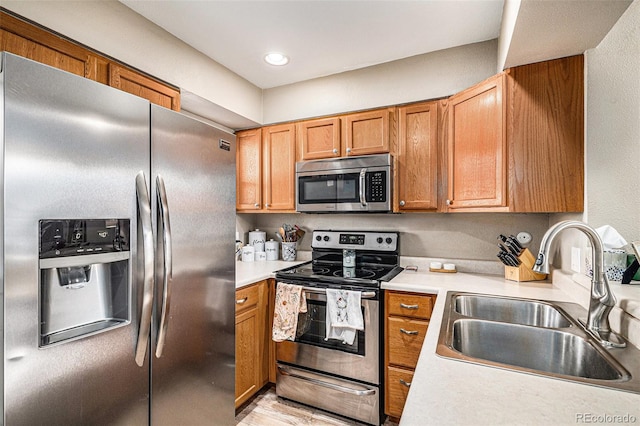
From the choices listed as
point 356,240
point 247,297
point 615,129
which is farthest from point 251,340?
point 615,129

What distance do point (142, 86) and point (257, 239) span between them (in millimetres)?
1653

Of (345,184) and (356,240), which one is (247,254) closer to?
(356,240)

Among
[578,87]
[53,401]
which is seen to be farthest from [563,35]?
[53,401]

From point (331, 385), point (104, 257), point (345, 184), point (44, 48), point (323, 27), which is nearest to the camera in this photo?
point (104, 257)

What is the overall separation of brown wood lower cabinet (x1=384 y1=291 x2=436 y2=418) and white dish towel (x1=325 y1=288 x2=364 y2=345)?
0.62 ft

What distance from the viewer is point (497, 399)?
75cm

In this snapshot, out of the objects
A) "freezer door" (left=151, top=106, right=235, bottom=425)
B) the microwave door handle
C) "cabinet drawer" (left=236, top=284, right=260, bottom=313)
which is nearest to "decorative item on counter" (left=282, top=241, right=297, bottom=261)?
"cabinet drawer" (left=236, top=284, right=260, bottom=313)

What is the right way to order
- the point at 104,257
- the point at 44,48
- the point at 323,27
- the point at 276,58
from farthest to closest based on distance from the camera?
1. the point at 276,58
2. the point at 323,27
3. the point at 44,48
4. the point at 104,257

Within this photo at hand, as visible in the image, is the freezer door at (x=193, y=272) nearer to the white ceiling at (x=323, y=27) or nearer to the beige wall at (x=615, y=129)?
the white ceiling at (x=323, y=27)

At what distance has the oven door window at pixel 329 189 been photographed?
8.05 ft

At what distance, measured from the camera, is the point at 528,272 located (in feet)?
6.74

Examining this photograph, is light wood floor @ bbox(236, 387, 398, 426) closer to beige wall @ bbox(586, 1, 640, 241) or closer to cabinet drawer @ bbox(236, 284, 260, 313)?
cabinet drawer @ bbox(236, 284, 260, 313)

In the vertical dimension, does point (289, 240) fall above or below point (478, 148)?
below

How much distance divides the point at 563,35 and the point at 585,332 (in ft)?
4.19
